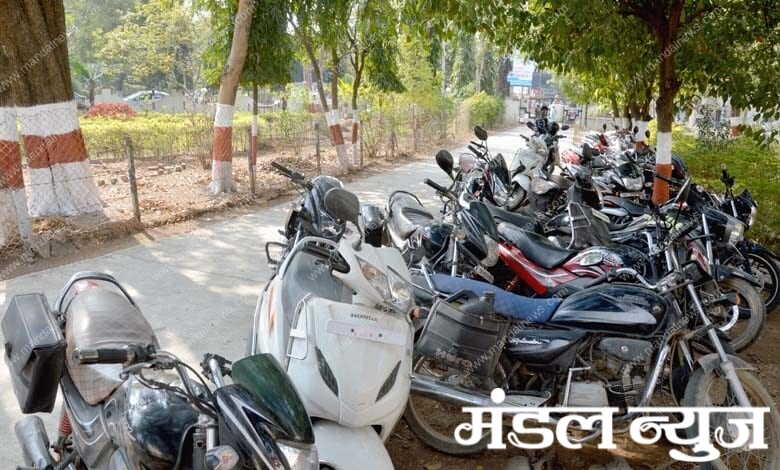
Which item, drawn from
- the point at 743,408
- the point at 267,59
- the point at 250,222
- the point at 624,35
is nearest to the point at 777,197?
the point at 624,35

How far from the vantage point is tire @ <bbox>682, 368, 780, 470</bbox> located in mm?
2525

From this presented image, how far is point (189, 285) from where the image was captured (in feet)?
16.9

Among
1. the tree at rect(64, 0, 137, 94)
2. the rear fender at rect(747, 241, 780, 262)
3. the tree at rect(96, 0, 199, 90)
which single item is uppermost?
the tree at rect(64, 0, 137, 94)

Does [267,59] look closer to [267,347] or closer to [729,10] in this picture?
[729,10]

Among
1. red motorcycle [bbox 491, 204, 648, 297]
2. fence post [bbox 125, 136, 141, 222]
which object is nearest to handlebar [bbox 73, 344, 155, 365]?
red motorcycle [bbox 491, 204, 648, 297]

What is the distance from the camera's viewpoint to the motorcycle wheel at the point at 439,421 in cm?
286

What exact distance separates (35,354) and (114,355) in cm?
51

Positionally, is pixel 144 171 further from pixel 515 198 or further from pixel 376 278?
pixel 376 278

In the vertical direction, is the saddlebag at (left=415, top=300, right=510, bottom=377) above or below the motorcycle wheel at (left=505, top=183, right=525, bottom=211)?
below

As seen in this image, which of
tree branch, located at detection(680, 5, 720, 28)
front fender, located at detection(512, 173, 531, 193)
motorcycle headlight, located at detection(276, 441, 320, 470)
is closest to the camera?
motorcycle headlight, located at detection(276, 441, 320, 470)

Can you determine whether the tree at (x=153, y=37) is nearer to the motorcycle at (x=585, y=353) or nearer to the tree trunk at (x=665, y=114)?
the tree trunk at (x=665, y=114)

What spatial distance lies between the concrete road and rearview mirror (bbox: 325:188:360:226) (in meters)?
1.75

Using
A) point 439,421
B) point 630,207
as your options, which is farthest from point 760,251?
point 439,421

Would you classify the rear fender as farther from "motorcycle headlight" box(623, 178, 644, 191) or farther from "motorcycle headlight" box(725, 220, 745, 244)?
"motorcycle headlight" box(623, 178, 644, 191)
